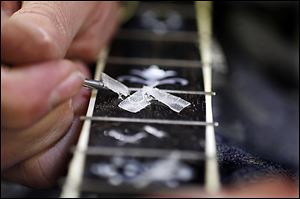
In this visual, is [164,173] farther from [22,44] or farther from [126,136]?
[22,44]

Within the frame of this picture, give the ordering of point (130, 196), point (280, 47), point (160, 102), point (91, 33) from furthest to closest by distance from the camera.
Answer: point (280, 47) → point (91, 33) → point (160, 102) → point (130, 196)

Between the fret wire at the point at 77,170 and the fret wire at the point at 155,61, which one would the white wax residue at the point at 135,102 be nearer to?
the fret wire at the point at 77,170

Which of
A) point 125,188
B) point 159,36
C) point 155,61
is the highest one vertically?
point 159,36

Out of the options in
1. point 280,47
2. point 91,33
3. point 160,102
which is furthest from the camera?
point 280,47

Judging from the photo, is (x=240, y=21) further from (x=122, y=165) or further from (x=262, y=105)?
(x=122, y=165)

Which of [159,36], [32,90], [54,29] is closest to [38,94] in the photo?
[32,90]

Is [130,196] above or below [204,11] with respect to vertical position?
below

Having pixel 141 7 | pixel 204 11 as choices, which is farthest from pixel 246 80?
pixel 141 7
